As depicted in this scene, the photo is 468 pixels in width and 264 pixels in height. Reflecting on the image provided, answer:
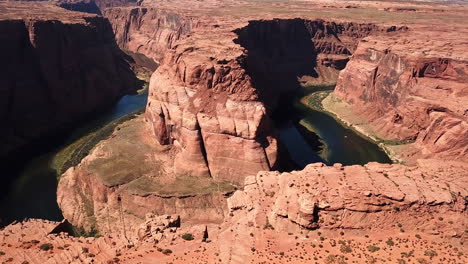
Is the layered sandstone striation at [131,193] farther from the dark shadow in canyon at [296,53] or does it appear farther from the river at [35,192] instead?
the dark shadow in canyon at [296,53]

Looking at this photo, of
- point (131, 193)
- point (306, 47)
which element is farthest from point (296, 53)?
point (131, 193)

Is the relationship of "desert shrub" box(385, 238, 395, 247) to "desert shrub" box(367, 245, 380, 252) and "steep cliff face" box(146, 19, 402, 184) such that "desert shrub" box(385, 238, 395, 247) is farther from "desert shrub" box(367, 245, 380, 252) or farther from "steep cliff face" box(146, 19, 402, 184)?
"steep cliff face" box(146, 19, 402, 184)

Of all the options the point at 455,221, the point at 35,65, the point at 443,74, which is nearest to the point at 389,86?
the point at 443,74

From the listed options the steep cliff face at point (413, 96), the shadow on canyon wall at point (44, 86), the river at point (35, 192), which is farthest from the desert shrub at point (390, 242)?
the shadow on canyon wall at point (44, 86)

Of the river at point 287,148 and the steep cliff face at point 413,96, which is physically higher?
the steep cliff face at point 413,96

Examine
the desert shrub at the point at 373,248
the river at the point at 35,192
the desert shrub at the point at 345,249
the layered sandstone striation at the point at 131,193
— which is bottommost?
the river at the point at 35,192

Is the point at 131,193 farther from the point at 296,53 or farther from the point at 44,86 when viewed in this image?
the point at 296,53

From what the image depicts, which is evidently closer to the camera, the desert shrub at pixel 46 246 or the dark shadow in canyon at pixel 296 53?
the desert shrub at pixel 46 246

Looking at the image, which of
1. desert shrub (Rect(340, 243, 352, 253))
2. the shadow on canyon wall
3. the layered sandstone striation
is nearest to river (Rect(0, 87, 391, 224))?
the shadow on canyon wall
